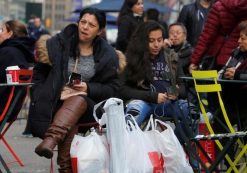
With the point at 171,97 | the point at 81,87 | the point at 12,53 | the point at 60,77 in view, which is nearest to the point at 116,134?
the point at 81,87

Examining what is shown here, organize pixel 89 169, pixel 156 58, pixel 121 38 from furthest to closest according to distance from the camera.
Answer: pixel 121 38, pixel 156 58, pixel 89 169

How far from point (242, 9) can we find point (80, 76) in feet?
6.09

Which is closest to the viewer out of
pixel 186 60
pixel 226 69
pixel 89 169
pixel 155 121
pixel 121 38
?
pixel 89 169

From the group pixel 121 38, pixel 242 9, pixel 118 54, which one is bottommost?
pixel 121 38

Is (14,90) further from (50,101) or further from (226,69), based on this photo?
(226,69)

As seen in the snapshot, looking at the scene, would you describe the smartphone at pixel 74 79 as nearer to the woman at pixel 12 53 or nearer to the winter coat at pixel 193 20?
the woman at pixel 12 53

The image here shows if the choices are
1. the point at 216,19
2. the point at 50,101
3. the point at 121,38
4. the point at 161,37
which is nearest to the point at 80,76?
the point at 50,101

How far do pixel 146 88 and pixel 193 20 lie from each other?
14.5 feet

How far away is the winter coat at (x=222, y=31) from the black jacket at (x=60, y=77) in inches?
48.7

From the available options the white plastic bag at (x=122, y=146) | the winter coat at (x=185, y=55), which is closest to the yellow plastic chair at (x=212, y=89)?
the white plastic bag at (x=122, y=146)

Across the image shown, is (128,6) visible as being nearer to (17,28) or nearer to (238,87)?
(17,28)

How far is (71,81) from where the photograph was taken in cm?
636

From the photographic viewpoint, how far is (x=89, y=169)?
5.87m

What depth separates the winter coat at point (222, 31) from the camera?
291 inches
